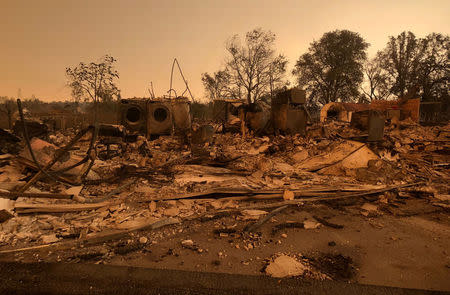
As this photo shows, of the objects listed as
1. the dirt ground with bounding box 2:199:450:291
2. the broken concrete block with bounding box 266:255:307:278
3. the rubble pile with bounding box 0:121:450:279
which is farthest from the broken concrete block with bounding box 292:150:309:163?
the broken concrete block with bounding box 266:255:307:278

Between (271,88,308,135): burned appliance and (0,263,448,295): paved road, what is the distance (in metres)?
8.10

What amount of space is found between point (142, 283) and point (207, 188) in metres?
2.85

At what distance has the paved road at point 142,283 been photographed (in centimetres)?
226

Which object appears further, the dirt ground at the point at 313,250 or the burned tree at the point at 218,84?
the burned tree at the point at 218,84

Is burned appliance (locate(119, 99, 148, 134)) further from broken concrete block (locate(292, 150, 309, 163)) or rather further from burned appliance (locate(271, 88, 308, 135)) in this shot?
broken concrete block (locate(292, 150, 309, 163))

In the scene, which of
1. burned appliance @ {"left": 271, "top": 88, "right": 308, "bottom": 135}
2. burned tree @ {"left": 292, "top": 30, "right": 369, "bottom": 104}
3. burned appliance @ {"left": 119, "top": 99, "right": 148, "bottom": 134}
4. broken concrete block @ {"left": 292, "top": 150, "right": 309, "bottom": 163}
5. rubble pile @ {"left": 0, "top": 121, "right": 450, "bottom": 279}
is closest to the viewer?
rubble pile @ {"left": 0, "top": 121, "right": 450, "bottom": 279}

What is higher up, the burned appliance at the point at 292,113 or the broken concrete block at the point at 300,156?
the burned appliance at the point at 292,113

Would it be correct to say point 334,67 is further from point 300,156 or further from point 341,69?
point 300,156

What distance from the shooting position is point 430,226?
3775mm

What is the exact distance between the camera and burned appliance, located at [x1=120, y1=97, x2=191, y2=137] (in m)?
12.6

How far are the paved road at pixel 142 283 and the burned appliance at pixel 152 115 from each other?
34.1 ft

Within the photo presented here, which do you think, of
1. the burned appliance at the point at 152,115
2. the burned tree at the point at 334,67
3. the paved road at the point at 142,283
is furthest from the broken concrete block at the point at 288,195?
the burned tree at the point at 334,67

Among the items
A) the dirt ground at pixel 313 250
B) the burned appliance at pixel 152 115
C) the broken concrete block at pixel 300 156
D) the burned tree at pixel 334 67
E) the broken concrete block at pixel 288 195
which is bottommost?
the dirt ground at pixel 313 250

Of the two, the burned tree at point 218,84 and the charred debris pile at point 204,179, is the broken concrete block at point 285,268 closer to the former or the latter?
the charred debris pile at point 204,179
